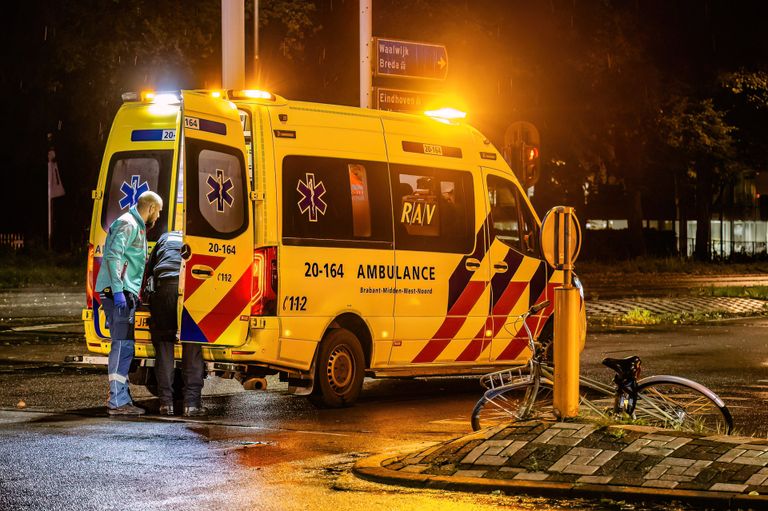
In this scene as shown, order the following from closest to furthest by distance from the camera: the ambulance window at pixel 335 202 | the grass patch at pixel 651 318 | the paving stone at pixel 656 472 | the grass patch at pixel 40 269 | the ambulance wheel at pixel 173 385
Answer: the paving stone at pixel 656 472 < the ambulance window at pixel 335 202 < the ambulance wheel at pixel 173 385 < the grass patch at pixel 651 318 < the grass patch at pixel 40 269

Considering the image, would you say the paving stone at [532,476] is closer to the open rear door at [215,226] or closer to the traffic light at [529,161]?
the open rear door at [215,226]

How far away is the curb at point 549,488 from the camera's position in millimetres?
7359

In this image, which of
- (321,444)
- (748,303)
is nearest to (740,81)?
(748,303)

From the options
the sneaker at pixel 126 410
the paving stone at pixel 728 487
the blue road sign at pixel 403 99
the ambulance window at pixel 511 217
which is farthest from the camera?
the blue road sign at pixel 403 99

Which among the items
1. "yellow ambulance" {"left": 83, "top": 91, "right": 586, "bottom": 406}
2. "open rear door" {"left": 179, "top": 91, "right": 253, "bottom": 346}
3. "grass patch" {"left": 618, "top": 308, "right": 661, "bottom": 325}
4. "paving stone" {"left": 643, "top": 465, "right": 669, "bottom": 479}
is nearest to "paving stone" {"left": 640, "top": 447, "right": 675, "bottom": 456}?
"paving stone" {"left": 643, "top": 465, "right": 669, "bottom": 479}

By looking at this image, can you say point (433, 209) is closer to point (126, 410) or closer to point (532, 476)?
point (126, 410)

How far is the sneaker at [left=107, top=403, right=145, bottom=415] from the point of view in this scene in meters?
11.5

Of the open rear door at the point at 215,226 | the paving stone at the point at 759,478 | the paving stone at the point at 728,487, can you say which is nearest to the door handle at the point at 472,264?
the open rear door at the point at 215,226

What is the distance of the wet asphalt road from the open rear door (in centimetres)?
80

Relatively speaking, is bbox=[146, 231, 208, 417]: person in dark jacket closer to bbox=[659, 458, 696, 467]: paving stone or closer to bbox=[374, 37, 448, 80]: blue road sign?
bbox=[659, 458, 696, 467]: paving stone

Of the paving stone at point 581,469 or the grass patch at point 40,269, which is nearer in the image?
the paving stone at point 581,469

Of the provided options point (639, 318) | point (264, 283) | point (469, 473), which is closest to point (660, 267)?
point (639, 318)

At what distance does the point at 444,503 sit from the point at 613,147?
39856 mm

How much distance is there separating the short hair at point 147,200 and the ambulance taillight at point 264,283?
3.14 ft
